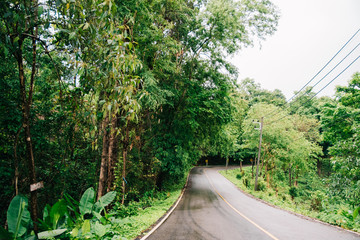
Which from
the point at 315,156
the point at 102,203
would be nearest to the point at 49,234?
the point at 102,203

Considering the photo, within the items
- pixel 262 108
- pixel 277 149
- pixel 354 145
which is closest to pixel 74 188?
pixel 354 145

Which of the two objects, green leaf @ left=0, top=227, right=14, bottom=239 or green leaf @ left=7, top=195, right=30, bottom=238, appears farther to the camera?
green leaf @ left=7, top=195, right=30, bottom=238

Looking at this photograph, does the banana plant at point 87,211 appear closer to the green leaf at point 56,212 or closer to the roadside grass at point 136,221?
the green leaf at point 56,212

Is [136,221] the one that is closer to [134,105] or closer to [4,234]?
[4,234]

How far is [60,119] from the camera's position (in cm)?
762

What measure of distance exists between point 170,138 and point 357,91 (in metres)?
18.3

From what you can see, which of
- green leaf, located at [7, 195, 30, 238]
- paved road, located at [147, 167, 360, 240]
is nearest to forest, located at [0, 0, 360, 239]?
green leaf, located at [7, 195, 30, 238]

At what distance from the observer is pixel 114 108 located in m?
2.93

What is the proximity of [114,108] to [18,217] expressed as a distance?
2582 millimetres

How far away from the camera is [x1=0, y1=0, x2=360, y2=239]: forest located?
117 inches

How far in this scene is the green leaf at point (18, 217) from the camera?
10.6 ft

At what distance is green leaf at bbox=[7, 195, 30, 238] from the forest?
0.05 feet

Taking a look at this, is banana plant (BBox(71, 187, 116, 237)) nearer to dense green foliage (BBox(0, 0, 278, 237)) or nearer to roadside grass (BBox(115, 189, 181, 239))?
dense green foliage (BBox(0, 0, 278, 237))

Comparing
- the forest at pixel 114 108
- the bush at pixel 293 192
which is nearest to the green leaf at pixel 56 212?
the forest at pixel 114 108
